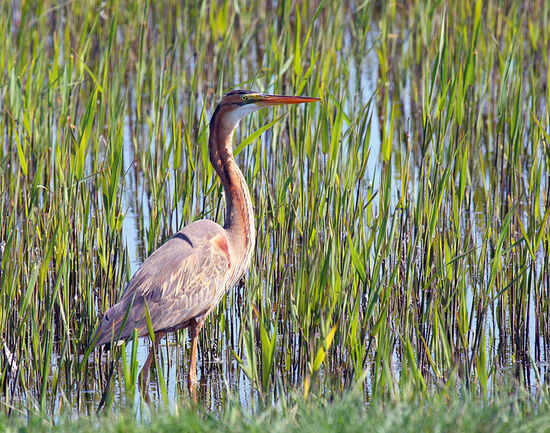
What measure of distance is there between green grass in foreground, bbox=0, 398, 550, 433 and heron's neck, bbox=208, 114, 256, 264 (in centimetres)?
141

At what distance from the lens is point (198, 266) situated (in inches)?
154

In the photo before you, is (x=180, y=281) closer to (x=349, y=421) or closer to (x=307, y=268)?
(x=307, y=268)

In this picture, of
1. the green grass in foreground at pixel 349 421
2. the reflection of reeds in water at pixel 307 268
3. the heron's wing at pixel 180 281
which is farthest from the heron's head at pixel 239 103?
the green grass in foreground at pixel 349 421

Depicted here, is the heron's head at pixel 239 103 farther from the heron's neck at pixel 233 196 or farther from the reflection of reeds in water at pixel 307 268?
the reflection of reeds in water at pixel 307 268

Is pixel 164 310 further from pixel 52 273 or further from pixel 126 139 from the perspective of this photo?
pixel 126 139

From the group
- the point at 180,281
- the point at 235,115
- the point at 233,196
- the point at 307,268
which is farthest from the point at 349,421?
the point at 235,115

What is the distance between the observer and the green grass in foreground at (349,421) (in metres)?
2.51

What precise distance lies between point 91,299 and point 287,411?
5.39ft

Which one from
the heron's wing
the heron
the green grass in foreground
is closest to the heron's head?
the heron

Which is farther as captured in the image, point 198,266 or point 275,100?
point 275,100

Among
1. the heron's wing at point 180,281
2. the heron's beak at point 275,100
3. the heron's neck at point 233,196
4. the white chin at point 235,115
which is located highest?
the heron's beak at point 275,100

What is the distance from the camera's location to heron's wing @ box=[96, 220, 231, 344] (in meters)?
3.76

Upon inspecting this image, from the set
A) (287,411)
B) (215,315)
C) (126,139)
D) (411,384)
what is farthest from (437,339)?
(126,139)

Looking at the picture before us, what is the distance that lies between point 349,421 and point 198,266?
151 centimetres
